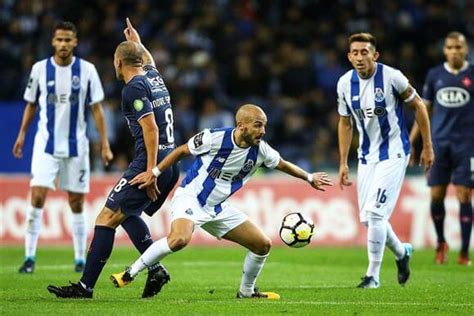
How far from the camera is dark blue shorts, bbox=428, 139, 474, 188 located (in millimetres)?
14180

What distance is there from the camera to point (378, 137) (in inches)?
433

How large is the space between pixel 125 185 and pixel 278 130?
1043cm

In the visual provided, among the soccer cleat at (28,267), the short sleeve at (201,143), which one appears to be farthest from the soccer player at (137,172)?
the soccer cleat at (28,267)

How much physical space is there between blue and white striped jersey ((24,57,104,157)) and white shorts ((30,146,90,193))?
8 centimetres

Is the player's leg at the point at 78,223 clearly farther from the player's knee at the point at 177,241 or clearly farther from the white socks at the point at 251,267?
the player's knee at the point at 177,241

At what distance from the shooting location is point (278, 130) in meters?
19.7

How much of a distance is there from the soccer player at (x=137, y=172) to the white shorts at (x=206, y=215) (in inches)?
8.8

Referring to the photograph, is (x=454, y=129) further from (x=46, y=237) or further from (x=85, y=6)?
(x=85, y=6)

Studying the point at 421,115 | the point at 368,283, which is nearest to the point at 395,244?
the point at 368,283

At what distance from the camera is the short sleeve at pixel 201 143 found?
30.9ft

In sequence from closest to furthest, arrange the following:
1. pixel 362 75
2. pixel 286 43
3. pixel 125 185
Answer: pixel 125 185
pixel 362 75
pixel 286 43

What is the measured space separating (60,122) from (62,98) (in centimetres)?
27

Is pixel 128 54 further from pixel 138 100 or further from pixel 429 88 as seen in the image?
pixel 429 88

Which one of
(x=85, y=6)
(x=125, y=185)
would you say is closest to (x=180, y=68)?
(x=85, y=6)
